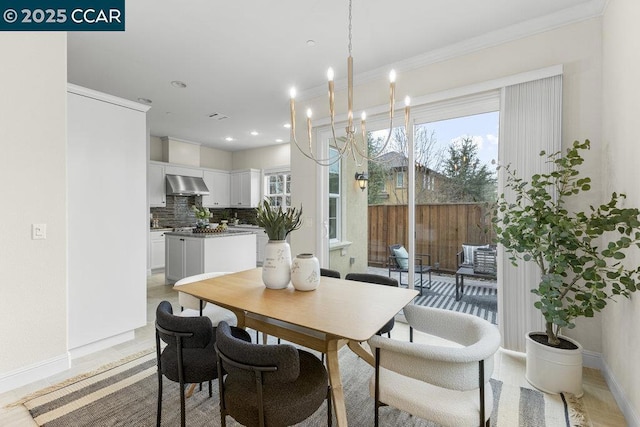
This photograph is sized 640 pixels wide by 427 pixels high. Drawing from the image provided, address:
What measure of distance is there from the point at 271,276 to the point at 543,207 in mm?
1897

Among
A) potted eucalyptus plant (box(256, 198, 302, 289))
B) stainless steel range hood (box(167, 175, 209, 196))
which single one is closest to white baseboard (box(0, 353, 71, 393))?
potted eucalyptus plant (box(256, 198, 302, 289))

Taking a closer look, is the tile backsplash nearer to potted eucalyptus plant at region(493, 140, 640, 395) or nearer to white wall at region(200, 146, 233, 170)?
white wall at region(200, 146, 233, 170)

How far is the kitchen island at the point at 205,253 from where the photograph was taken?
4.55 meters

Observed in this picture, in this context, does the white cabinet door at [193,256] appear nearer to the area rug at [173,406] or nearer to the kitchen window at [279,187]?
the area rug at [173,406]

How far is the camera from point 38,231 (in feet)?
7.22

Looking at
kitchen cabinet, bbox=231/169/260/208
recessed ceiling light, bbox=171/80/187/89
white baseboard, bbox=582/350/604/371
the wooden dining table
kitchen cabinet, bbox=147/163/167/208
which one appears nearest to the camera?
the wooden dining table

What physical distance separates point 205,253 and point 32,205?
245 cm

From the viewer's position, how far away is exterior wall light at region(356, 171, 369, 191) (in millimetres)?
3740

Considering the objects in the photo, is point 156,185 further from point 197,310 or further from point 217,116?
point 197,310

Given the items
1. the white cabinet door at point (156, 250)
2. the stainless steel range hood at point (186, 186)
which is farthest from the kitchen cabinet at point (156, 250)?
the stainless steel range hood at point (186, 186)

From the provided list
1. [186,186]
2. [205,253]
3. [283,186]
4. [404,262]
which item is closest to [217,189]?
[186,186]

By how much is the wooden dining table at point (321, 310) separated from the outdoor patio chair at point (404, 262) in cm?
152

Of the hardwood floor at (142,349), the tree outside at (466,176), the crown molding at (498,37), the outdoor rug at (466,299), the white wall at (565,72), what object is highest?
the crown molding at (498,37)

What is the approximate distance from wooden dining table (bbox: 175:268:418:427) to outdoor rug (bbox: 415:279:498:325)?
1654mm
